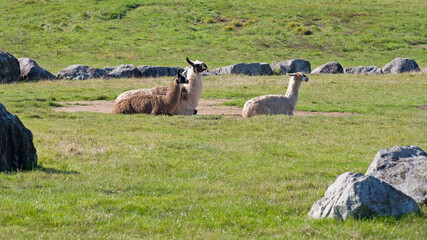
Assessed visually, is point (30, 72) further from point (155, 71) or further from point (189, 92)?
point (189, 92)

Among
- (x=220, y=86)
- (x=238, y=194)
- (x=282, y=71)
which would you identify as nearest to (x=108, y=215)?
(x=238, y=194)

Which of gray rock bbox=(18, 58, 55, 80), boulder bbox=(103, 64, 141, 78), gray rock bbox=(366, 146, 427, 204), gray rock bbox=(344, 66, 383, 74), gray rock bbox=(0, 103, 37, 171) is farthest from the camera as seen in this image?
gray rock bbox=(344, 66, 383, 74)

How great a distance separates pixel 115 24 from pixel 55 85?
32.4m

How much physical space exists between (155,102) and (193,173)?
9836mm

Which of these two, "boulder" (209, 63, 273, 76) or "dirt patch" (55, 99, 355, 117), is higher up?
"dirt patch" (55, 99, 355, 117)

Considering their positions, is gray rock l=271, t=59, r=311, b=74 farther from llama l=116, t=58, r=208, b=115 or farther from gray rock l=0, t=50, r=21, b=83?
llama l=116, t=58, r=208, b=115

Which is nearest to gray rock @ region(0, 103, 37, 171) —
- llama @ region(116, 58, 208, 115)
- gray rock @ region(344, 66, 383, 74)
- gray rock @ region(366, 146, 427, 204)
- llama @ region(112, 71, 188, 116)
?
gray rock @ region(366, 146, 427, 204)

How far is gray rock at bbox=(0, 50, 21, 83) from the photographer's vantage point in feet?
101

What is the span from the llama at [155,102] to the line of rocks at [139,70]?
12.4 m

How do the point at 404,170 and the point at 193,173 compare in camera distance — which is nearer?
the point at 404,170

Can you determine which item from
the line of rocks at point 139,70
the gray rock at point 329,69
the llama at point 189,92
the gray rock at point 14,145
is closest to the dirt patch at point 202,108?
the llama at point 189,92

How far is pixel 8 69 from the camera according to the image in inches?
1226

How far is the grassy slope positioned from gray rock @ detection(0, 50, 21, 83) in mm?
9011

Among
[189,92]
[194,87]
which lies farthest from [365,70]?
[189,92]
